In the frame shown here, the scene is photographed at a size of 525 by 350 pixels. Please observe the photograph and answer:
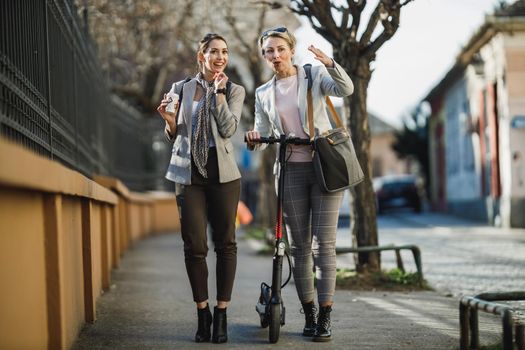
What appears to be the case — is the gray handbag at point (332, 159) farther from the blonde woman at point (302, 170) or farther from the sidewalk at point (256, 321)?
the sidewalk at point (256, 321)

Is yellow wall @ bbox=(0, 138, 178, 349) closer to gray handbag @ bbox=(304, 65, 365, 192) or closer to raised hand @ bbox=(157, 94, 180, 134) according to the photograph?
raised hand @ bbox=(157, 94, 180, 134)

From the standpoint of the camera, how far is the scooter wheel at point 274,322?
19.4 ft

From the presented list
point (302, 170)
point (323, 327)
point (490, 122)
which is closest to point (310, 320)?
point (323, 327)

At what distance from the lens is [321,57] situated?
598 centimetres

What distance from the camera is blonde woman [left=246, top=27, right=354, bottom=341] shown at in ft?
20.2

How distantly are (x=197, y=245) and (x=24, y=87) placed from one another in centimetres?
147

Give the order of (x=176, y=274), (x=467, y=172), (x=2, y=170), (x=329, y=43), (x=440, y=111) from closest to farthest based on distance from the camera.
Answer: (x=2, y=170), (x=329, y=43), (x=176, y=274), (x=467, y=172), (x=440, y=111)

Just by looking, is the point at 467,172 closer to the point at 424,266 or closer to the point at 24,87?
the point at 424,266

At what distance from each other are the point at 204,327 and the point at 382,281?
369cm

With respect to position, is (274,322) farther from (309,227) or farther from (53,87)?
(53,87)

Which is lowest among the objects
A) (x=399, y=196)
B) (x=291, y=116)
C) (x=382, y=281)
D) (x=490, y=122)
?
(x=382, y=281)

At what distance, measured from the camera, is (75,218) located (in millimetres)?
6234

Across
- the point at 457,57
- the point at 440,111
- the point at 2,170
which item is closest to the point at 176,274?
the point at 2,170

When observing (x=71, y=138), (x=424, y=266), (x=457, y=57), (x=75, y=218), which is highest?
(x=457, y=57)
